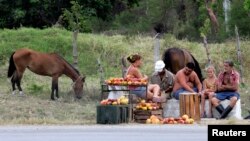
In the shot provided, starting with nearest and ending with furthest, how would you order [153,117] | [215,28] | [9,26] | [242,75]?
[153,117], [242,75], [9,26], [215,28]

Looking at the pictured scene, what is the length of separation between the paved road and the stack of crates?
1.22 feet

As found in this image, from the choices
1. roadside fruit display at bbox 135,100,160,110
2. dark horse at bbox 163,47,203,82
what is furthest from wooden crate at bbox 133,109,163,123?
dark horse at bbox 163,47,203,82

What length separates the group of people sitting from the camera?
17203 millimetres

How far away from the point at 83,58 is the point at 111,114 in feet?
49.5

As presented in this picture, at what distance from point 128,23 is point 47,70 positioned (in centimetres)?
4138

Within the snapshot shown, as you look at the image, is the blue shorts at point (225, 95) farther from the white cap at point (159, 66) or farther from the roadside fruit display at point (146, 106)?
the white cap at point (159, 66)

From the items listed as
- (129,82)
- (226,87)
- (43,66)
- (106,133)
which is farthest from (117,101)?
(43,66)

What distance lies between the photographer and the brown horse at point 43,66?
78.9 feet

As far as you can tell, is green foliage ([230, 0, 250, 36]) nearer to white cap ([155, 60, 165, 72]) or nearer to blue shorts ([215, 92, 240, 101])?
white cap ([155, 60, 165, 72])

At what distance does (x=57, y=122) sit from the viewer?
1670 cm

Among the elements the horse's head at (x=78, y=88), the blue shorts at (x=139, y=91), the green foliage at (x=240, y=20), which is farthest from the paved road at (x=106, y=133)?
the green foliage at (x=240, y=20)

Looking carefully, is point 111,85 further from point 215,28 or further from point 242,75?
point 215,28

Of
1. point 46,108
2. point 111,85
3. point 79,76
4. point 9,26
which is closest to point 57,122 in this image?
point 111,85

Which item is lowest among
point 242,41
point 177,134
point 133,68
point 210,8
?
point 177,134
